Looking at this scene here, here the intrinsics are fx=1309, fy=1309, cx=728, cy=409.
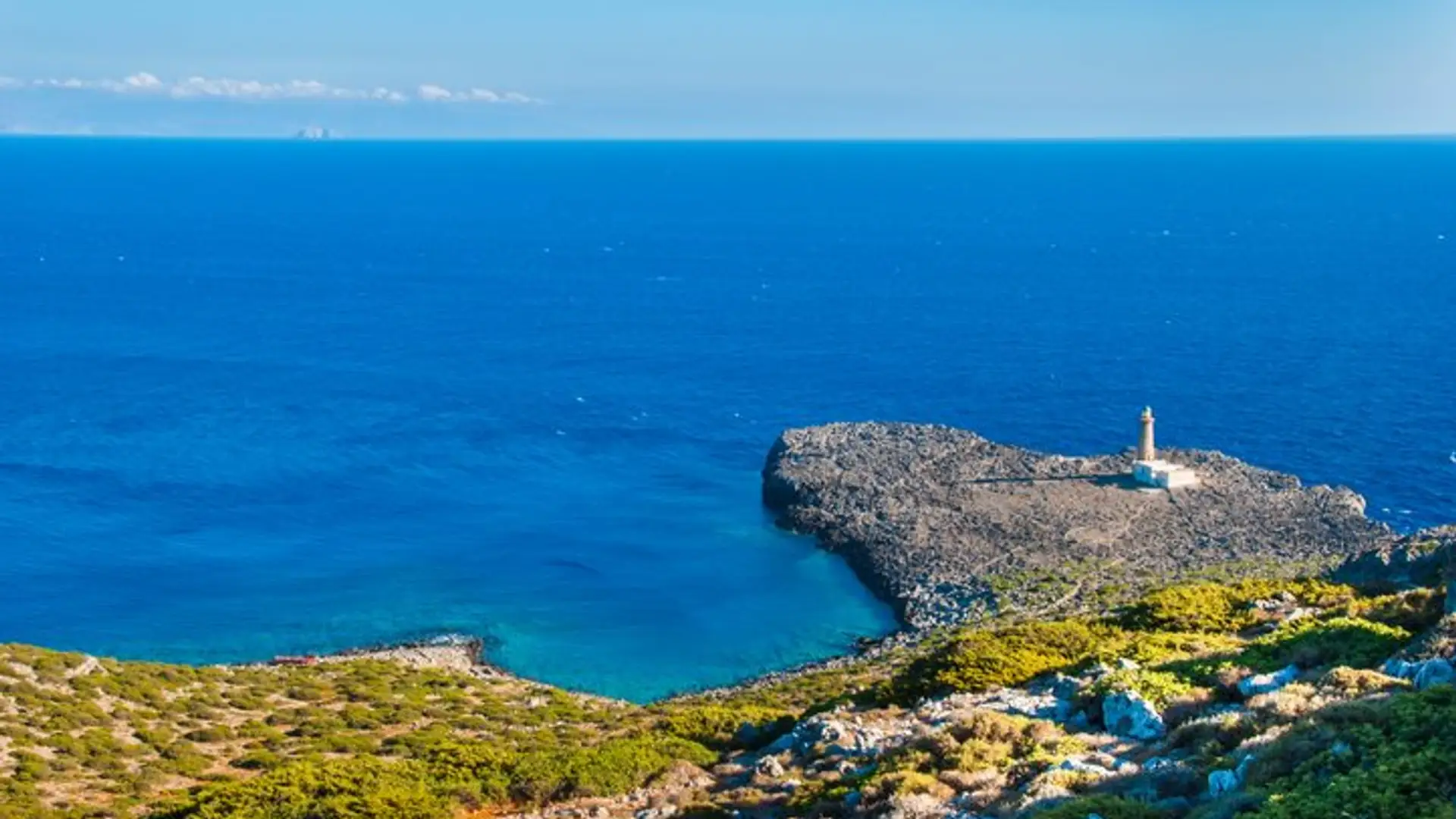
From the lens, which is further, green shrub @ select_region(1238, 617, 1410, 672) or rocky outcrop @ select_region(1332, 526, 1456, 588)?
rocky outcrop @ select_region(1332, 526, 1456, 588)

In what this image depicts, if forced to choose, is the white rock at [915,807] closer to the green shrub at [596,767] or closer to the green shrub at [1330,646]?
the green shrub at [596,767]

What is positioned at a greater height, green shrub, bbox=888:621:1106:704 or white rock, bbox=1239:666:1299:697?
white rock, bbox=1239:666:1299:697

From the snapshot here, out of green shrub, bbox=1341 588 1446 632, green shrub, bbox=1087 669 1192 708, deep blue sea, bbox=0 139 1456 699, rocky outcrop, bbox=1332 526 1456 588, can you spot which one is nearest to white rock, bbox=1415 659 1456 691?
green shrub, bbox=1087 669 1192 708

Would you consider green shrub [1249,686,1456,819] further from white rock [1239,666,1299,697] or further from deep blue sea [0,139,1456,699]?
deep blue sea [0,139,1456,699]

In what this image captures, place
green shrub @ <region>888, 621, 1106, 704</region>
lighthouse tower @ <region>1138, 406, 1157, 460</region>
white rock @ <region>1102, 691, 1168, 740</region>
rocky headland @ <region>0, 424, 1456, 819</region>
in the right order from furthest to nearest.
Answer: lighthouse tower @ <region>1138, 406, 1157, 460</region>, green shrub @ <region>888, 621, 1106, 704</region>, white rock @ <region>1102, 691, 1168, 740</region>, rocky headland @ <region>0, 424, 1456, 819</region>

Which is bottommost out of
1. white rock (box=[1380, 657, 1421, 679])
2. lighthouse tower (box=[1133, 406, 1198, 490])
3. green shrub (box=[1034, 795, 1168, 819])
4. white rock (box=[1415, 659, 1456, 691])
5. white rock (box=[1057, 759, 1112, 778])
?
lighthouse tower (box=[1133, 406, 1198, 490])

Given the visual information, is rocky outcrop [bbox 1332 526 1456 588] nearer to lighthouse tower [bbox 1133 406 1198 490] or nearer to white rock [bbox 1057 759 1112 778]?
white rock [bbox 1057 759 1112 778]

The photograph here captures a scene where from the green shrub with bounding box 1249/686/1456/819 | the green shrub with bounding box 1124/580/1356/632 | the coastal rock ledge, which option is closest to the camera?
the green shrub with bounding box 1249/686/1456/819


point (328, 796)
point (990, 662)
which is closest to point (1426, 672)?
point (990, 662)
